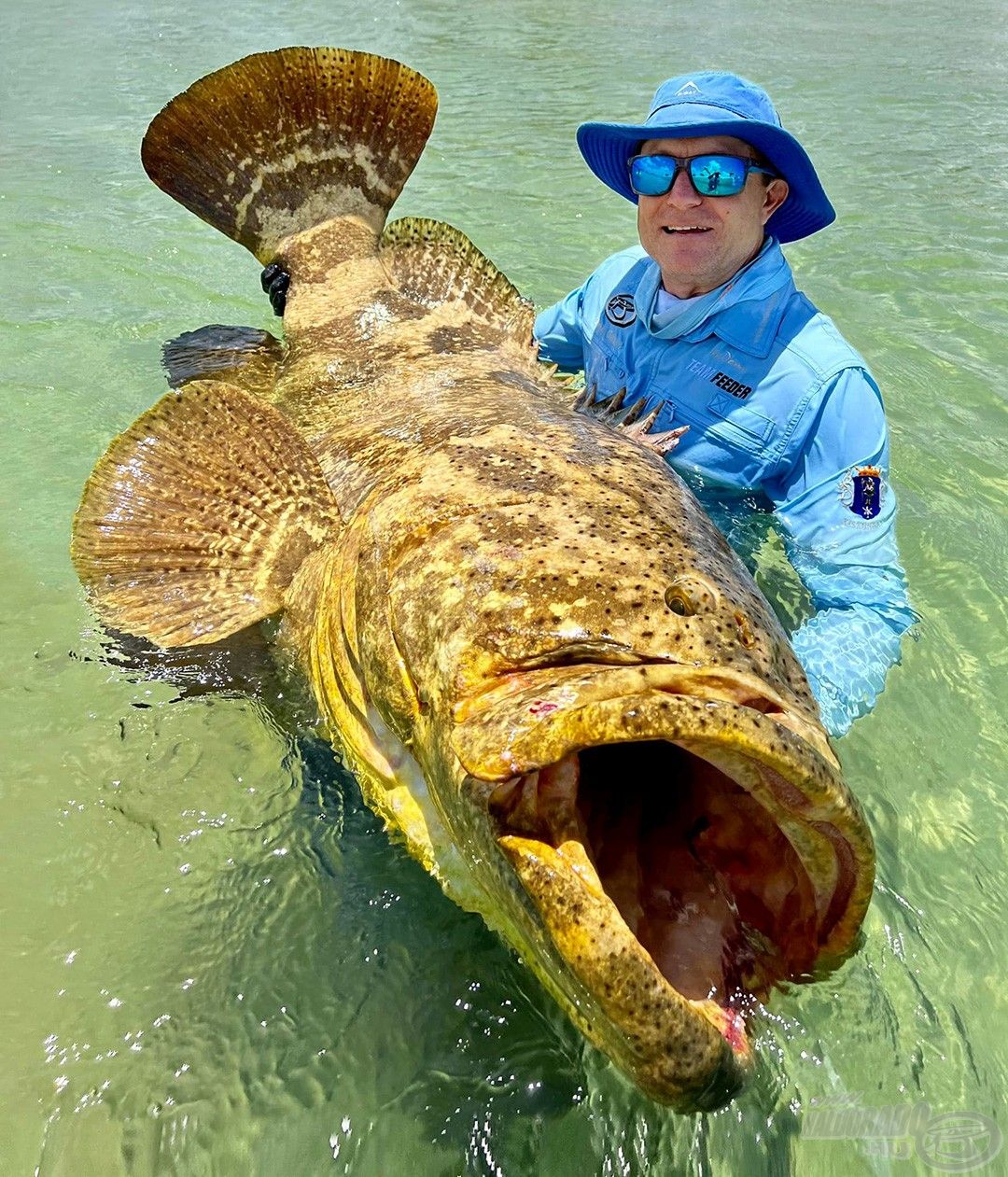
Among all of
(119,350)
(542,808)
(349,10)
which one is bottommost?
(349,10)

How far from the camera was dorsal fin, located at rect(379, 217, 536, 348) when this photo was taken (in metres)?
4.21

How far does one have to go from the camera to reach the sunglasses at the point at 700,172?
3.21 meters

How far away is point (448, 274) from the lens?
14.2 ft

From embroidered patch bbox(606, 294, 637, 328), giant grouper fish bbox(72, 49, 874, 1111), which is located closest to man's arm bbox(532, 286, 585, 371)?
embroidered patch bbox(606, 294, 637, 328)

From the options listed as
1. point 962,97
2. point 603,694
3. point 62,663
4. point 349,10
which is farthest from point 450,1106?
point 349,10

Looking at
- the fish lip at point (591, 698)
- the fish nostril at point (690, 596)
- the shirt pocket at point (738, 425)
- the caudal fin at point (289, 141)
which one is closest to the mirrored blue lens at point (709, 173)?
the shirt pocket at point (738, 425)

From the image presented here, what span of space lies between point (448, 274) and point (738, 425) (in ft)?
5.54

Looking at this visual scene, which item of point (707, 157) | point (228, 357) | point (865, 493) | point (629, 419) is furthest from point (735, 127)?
point (228, 357)

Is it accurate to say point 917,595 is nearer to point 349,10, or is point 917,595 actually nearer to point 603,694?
point 603,694

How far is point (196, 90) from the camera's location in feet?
13.5

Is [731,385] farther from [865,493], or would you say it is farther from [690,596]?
[690,596]

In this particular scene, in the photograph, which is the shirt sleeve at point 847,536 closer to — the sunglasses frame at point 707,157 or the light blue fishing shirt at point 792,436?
the light blue fishing shirt at point 792,436

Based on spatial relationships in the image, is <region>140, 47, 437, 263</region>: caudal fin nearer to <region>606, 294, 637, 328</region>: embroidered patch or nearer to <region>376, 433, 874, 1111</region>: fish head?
<region>606, 294, 637, 328</region>: embroidered patch

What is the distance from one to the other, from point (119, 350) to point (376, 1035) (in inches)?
177
